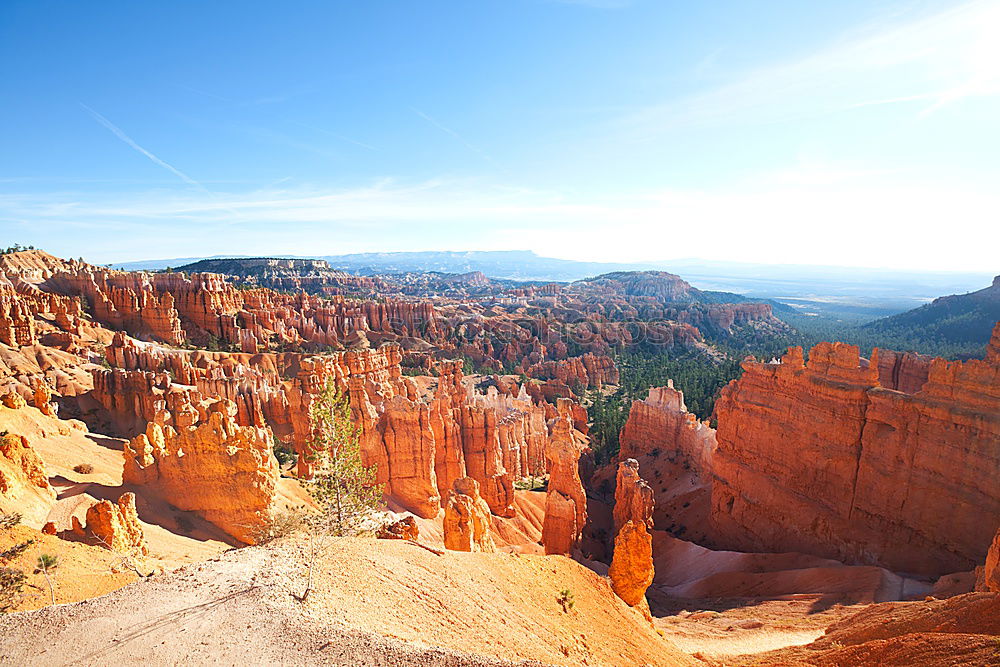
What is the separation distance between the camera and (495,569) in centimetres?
1348

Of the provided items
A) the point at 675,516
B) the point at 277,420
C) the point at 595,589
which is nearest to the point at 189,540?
the point at 595,589

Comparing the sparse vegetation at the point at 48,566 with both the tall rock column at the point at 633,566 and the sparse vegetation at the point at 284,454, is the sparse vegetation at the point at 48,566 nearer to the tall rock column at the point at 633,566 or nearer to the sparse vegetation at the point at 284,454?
the tall rock column at the point at 633,566

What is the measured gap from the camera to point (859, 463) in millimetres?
23562

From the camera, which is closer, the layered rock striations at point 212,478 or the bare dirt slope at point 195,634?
the bare dirt slope at point 195,634

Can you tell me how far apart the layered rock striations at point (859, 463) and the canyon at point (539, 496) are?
9 cm

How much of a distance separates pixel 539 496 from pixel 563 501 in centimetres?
1229

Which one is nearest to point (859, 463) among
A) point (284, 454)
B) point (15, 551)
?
point (15, 551)

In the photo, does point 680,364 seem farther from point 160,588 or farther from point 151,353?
point 160,588

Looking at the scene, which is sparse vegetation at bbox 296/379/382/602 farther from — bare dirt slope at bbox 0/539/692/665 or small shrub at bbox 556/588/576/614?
small shrub at bbox 556/588/576/614

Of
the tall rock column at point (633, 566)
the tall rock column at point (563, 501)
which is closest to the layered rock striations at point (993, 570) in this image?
the tall rock column at point (633, 566)

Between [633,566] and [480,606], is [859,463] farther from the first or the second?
[480,606]

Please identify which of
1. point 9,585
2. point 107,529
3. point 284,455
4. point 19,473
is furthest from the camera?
point 284,455

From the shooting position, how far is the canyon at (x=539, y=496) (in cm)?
1205

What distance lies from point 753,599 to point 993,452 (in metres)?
10.6
